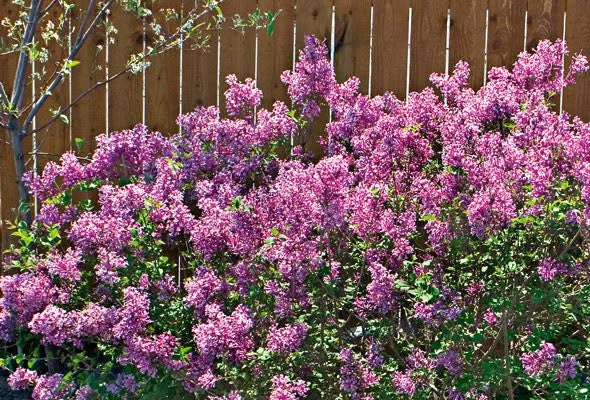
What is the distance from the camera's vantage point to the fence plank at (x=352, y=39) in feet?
15.1

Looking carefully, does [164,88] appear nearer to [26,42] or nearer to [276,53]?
[276,53]

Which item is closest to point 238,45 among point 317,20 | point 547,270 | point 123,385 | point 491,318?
point 317,20

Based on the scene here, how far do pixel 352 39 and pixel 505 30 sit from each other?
730 mm

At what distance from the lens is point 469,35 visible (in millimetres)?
4582

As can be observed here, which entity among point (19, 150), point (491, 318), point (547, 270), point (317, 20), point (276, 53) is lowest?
point (491, 318)

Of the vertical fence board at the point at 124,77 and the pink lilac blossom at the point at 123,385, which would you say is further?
the vertical fence board at the point at 124,77

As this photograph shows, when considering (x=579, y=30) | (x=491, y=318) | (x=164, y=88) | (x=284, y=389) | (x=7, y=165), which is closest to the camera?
(x=284, y=389)

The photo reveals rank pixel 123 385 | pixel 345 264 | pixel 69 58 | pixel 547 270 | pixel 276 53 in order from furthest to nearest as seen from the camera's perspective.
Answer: pixel 276 53, pixel 69 58, pixel 345 264, pixel 123 385, pixel 547 270

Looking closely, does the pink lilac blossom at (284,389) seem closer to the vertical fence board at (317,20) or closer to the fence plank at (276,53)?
the vertical fence board at (317,20)

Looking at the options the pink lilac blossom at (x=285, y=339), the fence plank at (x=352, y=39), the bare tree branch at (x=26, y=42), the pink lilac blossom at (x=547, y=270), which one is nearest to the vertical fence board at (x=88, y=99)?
the bare tree branch at (x=26, y=42)

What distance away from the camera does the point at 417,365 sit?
10.7 feet

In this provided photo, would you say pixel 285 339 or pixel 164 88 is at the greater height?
pixel 164 88

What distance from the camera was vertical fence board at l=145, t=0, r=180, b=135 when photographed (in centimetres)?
476

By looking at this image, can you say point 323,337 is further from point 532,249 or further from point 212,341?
point 532,249
